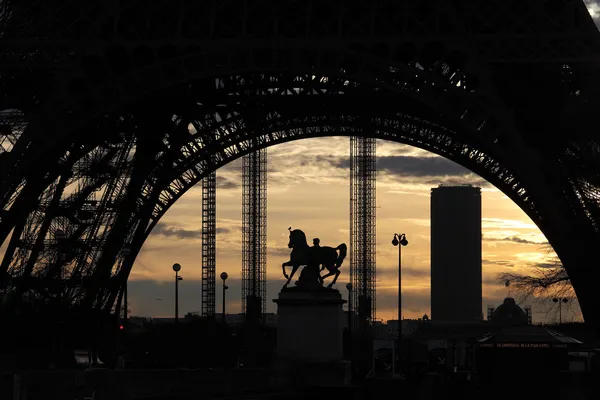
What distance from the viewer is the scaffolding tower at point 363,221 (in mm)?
101875

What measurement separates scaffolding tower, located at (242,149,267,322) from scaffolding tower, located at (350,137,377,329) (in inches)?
258

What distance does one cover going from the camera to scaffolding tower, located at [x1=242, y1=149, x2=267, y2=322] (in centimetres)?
9769

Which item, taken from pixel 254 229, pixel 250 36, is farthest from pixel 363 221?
pixel 250 36

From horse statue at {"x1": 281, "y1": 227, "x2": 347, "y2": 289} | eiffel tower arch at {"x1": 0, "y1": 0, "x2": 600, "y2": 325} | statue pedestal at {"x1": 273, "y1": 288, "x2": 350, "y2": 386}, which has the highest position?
eiffel tower arch at {"x1": 0, "y1": 0, "x2": 600, "y2": 325}

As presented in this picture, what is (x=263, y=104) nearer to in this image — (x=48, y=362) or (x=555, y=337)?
(x=48, y=362)

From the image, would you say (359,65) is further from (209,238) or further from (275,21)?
(209,238)

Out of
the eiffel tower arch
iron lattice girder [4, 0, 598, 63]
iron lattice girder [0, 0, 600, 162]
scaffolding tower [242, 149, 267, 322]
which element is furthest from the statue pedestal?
scaffolding tower [242, 149, 267, 322]

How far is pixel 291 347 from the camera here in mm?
48906

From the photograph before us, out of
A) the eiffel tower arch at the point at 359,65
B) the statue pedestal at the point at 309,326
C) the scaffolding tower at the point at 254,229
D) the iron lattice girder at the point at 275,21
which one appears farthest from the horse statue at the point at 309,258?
the scaffolding tower at the point at 254,229

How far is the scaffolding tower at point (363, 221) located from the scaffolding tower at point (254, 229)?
6.56 meters

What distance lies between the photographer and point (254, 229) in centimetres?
9812

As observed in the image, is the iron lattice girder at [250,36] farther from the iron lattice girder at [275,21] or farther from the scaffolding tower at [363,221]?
the scaffolding tower at [363,221]

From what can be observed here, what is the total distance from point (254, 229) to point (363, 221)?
31.4 feet

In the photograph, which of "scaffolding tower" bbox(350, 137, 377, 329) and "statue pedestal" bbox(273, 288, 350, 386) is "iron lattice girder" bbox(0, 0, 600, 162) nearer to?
"statue pedestal" bbox(273, 288, 350, 386)
